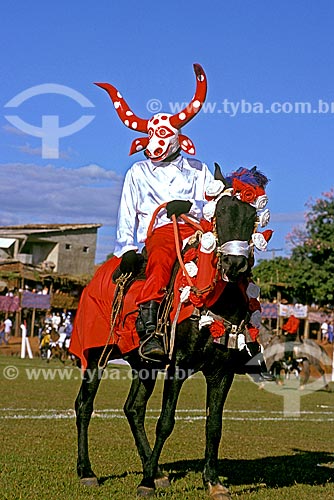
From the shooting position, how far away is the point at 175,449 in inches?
451

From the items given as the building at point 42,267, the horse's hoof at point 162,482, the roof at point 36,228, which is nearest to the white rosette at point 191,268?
the horse's hoof at point 162,482

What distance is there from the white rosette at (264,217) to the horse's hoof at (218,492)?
93.5 inches

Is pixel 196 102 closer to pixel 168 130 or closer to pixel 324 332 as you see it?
pixel 168 130

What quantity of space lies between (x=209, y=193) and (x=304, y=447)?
244 inches

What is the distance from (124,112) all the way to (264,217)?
2.50 metres

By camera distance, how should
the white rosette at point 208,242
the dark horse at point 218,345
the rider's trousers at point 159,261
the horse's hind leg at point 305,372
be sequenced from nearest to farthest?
the dark horse at point 218,345 → the white rosette at point 208,242 → the rider's trousers at point 159,261 → the horse's hind leg at point 305,372

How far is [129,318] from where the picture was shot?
8.41 m

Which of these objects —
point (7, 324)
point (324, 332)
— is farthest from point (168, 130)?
point (324, 332)

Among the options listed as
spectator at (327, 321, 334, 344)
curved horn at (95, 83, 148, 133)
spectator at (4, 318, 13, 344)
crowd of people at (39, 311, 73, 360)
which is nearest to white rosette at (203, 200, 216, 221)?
curved horn at (95, 83, 148, 133)

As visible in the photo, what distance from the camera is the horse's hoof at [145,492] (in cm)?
793

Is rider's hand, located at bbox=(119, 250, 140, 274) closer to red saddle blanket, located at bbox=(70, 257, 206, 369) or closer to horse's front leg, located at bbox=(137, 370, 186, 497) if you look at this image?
red saddle blanket, located at bbox=(70, 257, 206, 369)

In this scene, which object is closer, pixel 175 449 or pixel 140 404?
pixel 140 404

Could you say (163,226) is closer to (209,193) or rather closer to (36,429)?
(209,193)

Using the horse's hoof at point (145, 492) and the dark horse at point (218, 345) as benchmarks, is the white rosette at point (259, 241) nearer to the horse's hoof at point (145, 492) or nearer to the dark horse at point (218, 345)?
the dark horse at point (218, 345)
